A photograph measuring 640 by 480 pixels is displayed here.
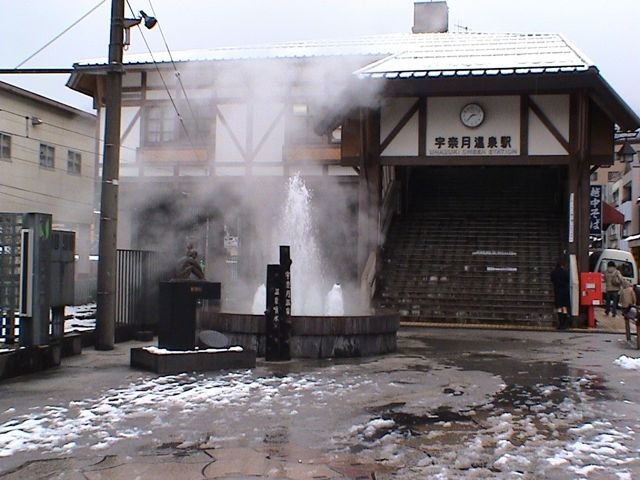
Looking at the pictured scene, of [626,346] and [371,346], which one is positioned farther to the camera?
[626,346]

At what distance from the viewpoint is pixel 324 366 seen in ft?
24.1

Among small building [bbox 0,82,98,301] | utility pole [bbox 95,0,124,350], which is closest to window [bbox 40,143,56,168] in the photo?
small building [bbox 0,82,98,301]

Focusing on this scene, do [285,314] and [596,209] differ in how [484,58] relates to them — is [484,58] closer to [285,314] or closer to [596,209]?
[596,209]

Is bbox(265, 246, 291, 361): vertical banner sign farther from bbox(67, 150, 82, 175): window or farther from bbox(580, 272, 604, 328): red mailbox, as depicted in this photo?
bbox(67, 150, 82, 175): window

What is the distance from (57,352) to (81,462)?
350 centimetres

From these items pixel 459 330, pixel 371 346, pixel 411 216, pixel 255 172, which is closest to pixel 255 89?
pixel 255 172

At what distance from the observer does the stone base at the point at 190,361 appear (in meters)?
6.74

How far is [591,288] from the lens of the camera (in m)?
12.5

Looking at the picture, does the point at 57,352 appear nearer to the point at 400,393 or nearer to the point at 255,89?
the point at 400,393

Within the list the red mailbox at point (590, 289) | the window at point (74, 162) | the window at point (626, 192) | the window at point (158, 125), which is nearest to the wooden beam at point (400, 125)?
the red mailbox at point (590, 289)

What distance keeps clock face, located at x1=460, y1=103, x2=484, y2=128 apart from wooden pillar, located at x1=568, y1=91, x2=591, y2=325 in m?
1.61

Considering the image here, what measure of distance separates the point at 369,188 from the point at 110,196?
6.40 meters

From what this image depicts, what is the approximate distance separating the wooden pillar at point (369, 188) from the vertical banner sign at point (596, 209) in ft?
22.7

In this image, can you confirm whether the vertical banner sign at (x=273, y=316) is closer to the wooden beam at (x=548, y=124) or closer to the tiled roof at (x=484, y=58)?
the tiled roof at (x=484, y=58)
